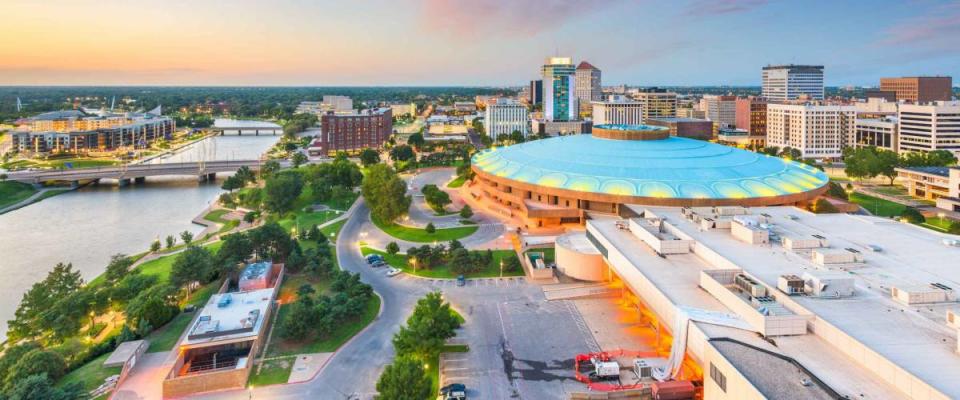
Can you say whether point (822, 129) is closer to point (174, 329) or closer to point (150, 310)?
point (174, 329)

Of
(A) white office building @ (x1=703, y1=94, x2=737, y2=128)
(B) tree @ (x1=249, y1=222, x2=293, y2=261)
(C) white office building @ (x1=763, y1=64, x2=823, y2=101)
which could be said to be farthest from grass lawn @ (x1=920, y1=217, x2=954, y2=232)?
(C) white office building @ (x1=763, y1=64, x2=823, y2=101)

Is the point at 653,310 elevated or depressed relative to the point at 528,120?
depressed

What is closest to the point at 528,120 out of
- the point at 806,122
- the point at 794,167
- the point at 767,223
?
the point at 806,122

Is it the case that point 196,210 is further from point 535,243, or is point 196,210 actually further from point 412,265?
point 535,243

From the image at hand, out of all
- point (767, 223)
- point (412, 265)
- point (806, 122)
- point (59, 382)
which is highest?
point (806, 122)

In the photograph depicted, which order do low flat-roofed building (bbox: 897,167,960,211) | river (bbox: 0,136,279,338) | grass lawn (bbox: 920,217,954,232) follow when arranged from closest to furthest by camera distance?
river (bbox: 0,136,279,338)
grass lawn (bbox: 920,217,954,232)
low flat-roofed building (bbox: 897,167,960,211)

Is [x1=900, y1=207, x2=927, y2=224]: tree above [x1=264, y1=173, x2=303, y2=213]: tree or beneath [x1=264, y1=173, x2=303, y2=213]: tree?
beneath

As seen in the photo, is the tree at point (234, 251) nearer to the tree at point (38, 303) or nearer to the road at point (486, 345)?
the tree at point (38, 303)

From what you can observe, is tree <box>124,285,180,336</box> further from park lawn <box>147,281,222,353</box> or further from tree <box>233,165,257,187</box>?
tree <box>233,165,257,187</box>
